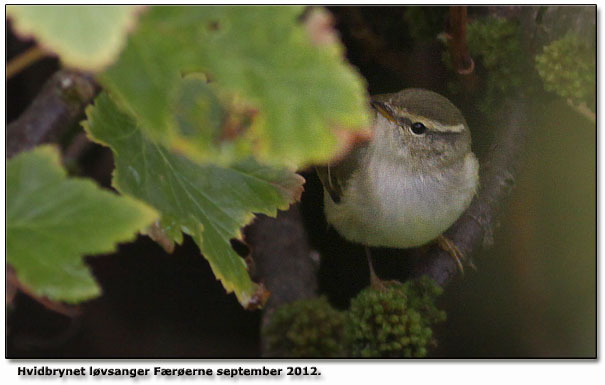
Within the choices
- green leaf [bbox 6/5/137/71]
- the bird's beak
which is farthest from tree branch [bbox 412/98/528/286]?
green leaf [bbox 6/5/137/71]

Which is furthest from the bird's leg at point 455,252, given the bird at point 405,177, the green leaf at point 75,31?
the green leaf at point 75,31

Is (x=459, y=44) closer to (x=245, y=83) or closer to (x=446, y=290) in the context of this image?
(x=446, y=290)

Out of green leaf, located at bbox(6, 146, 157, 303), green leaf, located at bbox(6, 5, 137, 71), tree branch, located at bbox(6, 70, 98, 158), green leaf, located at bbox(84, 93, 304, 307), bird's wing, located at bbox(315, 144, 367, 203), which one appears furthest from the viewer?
bird's wing, located at bbox(315, 144, 367, 203)

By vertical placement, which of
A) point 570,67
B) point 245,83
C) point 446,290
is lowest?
point 446,290

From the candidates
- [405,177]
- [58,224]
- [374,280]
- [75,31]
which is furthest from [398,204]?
[75,31]

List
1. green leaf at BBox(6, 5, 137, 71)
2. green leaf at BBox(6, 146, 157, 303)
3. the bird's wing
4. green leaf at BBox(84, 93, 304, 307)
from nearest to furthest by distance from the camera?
green leaf at BBox(6, 5, 137, 71), green leaf at BBox(6, 146, 157, 303), green leaf at BBox(84, 93, 304, 307), the bird's wing

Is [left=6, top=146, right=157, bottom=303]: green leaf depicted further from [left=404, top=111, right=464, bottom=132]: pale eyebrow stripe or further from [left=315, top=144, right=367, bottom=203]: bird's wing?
[left=404, top=111, right=464, bottom=132]: pale eyebrow stripe
